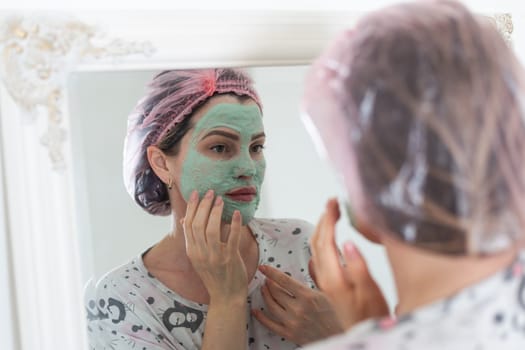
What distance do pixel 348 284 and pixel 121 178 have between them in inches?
10.0

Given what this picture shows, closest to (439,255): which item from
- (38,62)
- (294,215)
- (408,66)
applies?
(408,66)

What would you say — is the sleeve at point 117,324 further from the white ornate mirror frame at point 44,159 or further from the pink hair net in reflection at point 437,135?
the pink hair net in reflection at point 437,135

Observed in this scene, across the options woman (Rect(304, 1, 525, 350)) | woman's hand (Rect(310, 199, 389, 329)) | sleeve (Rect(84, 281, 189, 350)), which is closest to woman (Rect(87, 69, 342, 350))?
sleeve (Rect(84, 281, 189, 350))

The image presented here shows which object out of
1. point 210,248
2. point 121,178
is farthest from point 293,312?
point 121,178

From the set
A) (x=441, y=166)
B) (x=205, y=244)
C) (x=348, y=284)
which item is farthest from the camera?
(x=205, y=244)

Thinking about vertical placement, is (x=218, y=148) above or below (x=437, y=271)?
above

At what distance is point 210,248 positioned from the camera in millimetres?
765

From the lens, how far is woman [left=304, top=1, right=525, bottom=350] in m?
0.50

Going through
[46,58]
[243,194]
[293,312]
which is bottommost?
[293,312]

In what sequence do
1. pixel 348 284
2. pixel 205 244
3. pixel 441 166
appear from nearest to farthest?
pixel 441 166, pixel 348 284, pixel 205 244

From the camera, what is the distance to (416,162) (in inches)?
19.7

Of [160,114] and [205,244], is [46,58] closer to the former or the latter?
[160,114]

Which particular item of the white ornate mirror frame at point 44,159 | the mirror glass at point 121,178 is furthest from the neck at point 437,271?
the white ornate mirror frame at point 44,159

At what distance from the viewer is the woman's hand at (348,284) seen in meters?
0.63
